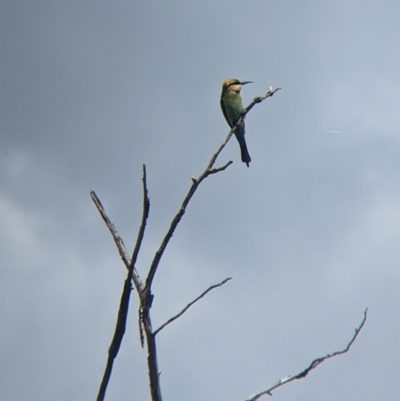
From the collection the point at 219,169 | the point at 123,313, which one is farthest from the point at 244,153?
the point at 123,313

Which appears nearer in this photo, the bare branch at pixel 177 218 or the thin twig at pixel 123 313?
the thin twig at pixel 123 313

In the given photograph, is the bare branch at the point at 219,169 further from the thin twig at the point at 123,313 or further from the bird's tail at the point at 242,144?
the bird's tail at the point at 242,144

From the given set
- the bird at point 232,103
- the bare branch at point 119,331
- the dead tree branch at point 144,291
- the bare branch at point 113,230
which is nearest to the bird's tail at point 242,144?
the bird at point 232,103

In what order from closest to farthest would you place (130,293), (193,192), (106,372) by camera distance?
(106,372) → (130,293) → (193,192)

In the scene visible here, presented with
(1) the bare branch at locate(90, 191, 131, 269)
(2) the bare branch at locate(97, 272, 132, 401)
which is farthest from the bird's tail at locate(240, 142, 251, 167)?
(2) the bare branch at locate(97, 272, 132, 401)

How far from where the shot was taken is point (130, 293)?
204 cm

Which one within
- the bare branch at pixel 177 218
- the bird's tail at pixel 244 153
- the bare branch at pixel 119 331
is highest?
the bird's tail at pixel 244 153

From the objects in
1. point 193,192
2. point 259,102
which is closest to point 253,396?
point 193,192

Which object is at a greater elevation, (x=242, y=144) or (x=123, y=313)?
(x=242, y=144)

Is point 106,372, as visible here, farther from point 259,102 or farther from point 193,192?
point 259,102

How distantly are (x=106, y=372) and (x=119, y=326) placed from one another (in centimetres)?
16

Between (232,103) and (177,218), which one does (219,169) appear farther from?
(232,103)

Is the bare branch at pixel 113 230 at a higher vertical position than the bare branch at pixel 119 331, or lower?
higher

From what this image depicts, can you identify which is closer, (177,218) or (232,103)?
(177,218)
